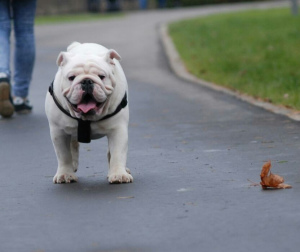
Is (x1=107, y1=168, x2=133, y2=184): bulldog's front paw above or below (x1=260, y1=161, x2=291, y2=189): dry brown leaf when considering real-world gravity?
below

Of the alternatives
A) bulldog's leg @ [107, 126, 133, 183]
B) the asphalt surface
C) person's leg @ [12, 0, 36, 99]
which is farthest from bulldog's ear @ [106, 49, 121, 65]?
person's leg @ [12, 0, 36, 99]

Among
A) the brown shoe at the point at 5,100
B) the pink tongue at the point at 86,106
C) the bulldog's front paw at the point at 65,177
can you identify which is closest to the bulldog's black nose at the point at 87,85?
the pink tongue at the point at 86,106

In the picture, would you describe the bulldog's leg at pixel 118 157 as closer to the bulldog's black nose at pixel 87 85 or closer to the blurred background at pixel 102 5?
the bulldog's black nose at pixel 87 85

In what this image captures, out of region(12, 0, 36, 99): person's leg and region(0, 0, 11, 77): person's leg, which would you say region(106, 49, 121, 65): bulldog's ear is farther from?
region(12, 0, 36, 99): person's leg

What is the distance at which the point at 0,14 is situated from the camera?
983 centimetres

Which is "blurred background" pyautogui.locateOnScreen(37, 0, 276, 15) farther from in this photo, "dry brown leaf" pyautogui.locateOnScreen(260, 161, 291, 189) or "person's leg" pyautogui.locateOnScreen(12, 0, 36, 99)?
"dry brown leaf" pyautogui.locateOnScreen(260, 161, 291, 189)

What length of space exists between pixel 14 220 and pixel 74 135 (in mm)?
1094

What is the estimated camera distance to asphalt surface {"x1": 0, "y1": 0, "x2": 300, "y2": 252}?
4.73 m

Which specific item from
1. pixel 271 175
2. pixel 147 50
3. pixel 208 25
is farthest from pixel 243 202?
pixel 208 25

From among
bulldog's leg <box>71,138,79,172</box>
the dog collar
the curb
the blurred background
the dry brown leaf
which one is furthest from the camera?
the blurred background

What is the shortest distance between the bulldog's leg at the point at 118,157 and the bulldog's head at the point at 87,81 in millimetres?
202

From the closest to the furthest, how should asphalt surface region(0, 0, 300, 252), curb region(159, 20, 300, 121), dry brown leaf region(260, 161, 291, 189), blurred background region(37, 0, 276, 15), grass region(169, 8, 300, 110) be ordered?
asphalt surface region(0, 0, 300, 252)
dry brown leaf region(260, 161, 291, 189)
curb region(159, 20, 300, 121)
grass region(169, 8, 300, 110)
blurred background region(37, 0, 276, 15)

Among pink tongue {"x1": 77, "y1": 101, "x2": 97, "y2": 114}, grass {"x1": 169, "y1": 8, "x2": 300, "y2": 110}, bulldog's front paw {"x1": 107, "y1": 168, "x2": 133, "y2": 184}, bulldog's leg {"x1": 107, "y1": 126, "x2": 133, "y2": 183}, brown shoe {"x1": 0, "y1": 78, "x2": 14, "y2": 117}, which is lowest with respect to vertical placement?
grass {"x1": 169, "y1": 8, "x2": 300, "y2": 110}

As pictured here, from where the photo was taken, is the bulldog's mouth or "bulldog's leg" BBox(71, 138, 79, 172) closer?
the bulldog's mouth
